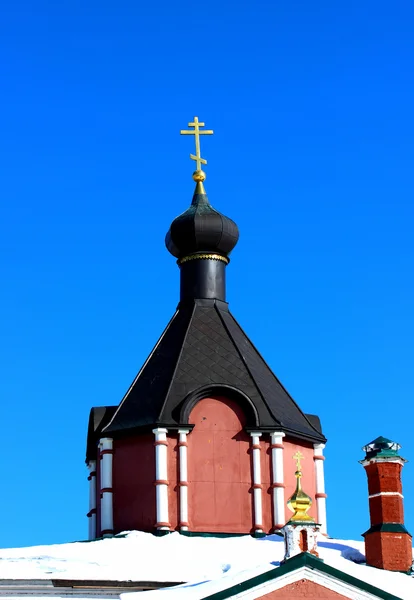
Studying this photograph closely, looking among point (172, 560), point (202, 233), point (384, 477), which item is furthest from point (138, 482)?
point (202, 233)

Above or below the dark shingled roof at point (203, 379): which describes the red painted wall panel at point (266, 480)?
below

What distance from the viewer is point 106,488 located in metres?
19.7

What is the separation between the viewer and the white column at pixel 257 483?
1897 cm

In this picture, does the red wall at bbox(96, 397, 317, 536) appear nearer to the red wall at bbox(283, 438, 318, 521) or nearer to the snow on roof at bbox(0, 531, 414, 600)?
the red wall at bbox(283, 438, 318, 521)

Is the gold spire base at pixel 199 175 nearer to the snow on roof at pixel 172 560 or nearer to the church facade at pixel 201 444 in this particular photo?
the church facade at pixel 201 444

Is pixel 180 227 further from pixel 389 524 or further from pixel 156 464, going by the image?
pixel 389 524

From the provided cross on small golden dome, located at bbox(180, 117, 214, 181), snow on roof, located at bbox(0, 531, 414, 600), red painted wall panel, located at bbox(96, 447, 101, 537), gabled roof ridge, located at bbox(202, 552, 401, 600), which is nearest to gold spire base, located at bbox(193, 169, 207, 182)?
cross on small golden dome, located at bbox(180, 117, 214, 181)

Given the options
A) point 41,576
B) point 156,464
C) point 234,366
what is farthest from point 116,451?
point 41,576

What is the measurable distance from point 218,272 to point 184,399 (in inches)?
116

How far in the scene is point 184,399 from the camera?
19578mm

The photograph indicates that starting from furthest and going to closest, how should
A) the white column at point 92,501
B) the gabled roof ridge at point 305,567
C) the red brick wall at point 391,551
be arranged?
the white column at point 92,501 → the red brick wall at point 391,551 → the gabled roof ridge at point 305,567

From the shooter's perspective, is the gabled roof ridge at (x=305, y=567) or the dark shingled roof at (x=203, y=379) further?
the dark shingled roof at (x=203, y=379)

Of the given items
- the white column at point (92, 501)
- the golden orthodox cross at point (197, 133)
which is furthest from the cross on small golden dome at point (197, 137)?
the white column at point (92, 501)

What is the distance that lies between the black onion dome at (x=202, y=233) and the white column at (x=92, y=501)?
377cm
